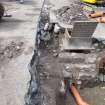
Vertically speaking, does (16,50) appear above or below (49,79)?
above

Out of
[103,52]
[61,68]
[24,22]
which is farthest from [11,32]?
[103,52]

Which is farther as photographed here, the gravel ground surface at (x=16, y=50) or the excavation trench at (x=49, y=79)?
the excavation trench at (x=49, y=79)

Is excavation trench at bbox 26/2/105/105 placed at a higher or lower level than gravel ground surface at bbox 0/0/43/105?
lower

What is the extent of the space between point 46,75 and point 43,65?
1.62ft

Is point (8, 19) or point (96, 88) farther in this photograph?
point (8, 19)

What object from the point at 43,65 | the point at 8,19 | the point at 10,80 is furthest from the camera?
the point at 8,19

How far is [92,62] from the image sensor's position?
24.0ft

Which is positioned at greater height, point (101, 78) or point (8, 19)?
point (8, 19)

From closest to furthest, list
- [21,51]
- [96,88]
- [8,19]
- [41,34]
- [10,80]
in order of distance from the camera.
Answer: [10,80] → [21,51] → [96,88] → [8,19] → [41,34]

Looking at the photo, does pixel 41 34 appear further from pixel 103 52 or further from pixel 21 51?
pixel 21 51

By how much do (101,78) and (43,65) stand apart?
53.1 inches

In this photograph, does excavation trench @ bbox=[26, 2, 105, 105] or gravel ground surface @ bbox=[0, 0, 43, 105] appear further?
excavation trench @ bbox=[26, 2, 105, 105]

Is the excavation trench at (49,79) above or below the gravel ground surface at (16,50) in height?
below

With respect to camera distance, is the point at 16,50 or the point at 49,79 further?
the point at 49,79
